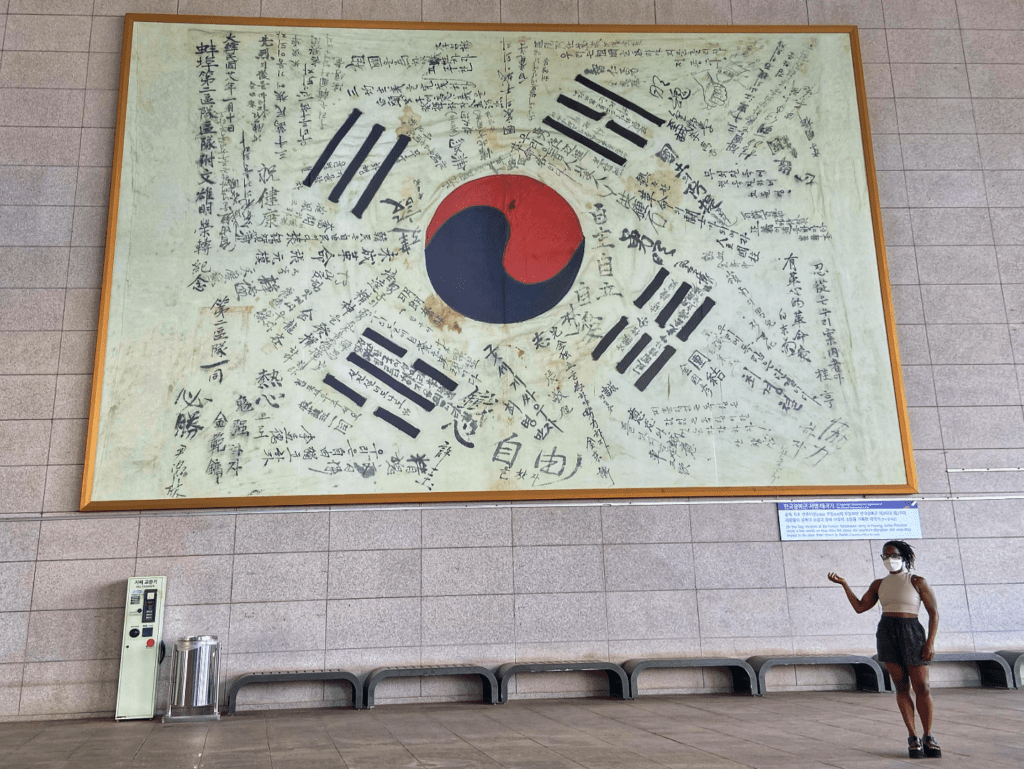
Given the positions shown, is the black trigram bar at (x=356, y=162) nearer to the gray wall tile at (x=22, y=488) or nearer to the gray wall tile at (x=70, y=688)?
the gray wall tile at (x=22, y=488)

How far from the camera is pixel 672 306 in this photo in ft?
19.3

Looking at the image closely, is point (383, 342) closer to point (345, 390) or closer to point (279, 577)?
point (345, 390)

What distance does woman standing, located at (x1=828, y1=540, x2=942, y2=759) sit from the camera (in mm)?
3219

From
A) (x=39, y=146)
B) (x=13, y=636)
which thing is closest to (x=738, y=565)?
(x=13, y=636)

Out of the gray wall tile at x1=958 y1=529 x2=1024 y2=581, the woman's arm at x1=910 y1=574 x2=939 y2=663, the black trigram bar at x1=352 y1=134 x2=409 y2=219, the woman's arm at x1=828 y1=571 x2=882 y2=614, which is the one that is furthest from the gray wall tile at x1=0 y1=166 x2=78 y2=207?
the gray wall tile at x1=958 y1=529 x2=1024 y2=581

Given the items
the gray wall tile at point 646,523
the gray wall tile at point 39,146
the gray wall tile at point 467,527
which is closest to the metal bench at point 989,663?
the gray wall tile at point 646,523

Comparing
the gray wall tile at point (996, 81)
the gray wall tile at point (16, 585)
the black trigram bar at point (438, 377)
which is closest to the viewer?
the gray wall tile at point (16, 585)

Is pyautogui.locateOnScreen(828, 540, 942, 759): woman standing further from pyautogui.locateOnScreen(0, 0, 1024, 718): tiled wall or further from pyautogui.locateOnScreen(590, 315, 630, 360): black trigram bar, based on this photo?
pyautogui.locateOnScreen(590, 315, 630, 360): black trigram bar

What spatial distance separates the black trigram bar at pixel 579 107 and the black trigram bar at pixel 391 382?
2600mm

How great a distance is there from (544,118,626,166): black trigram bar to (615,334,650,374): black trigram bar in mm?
1440

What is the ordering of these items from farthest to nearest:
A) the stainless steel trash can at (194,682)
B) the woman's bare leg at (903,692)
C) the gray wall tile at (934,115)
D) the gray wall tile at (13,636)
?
the gray wall tile at (934,115)
the gray wall tile at (13,636)
the stainless steel trash can at (194,682)
the woman's bare leg at (903,692)

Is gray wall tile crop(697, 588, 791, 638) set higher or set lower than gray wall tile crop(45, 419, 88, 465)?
lower

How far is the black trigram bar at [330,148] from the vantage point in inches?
232

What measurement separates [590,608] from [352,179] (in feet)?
11.9
